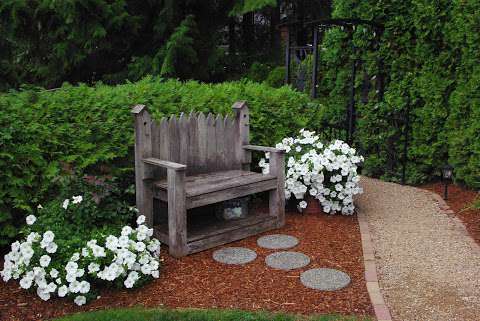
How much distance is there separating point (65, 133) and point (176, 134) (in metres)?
1.00

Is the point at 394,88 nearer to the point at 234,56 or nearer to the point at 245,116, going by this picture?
the point at 245,116

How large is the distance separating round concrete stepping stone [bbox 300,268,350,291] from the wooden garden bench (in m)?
0.97

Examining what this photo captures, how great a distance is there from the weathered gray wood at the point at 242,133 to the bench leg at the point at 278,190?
0.40 metres

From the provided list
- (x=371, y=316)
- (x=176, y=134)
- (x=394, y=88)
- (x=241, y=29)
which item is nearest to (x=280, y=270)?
(x=371, y=316)

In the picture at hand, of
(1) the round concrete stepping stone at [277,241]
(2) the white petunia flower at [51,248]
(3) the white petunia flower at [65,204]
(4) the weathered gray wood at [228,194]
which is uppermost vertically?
(3) the white petunia flower at [65,204]

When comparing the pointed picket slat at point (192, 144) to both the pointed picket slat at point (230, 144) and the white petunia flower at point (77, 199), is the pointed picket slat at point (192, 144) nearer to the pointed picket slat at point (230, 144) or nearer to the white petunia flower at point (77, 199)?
the pointed picket slat at point (230, 144)

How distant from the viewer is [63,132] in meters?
4.27

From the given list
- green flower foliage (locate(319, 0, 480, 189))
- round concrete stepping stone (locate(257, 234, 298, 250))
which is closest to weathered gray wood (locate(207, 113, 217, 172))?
round concrete stepping stone (locate(257, 234, 298, 250))

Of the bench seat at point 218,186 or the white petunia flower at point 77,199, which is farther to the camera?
the bench seat at point 218,186

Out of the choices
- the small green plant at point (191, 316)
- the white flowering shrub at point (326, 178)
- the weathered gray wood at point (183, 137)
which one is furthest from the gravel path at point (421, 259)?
the weathered gray wood at point (183, 137)

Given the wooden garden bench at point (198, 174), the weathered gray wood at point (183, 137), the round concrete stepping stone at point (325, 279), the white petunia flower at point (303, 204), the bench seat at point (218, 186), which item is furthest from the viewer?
the white petunia flower at point (303, 204)

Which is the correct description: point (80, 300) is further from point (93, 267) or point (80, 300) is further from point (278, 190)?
point (278, 190)

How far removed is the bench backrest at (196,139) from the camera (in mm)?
4422

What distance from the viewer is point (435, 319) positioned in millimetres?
3299
